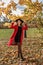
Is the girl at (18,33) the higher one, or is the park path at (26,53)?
the girl at (18,33)

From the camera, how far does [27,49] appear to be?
2.31 m

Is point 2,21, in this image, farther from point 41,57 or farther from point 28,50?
point 41,57

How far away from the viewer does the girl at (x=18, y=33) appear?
7.48 feet

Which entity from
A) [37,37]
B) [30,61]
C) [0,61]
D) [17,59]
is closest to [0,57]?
[0,61]

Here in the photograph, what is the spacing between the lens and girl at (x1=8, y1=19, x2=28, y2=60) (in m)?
2.28

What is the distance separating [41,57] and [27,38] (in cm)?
27

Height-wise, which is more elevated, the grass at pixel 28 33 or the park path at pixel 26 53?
the grass at pixel 28 33

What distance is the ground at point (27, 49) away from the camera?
227 centimetres

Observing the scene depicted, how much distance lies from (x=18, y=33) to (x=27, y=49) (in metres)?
0.22

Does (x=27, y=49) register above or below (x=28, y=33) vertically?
below

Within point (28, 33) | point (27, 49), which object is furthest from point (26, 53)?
point (28, 33)

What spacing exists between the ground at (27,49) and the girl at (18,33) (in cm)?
4

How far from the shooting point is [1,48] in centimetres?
230

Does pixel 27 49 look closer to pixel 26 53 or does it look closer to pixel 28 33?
pixel 26 53
